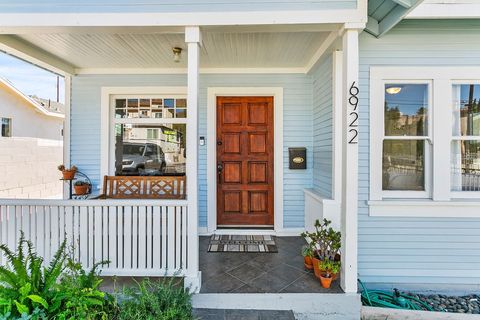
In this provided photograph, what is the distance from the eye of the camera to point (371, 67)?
2914 mm

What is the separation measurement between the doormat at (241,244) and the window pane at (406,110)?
2.01 m

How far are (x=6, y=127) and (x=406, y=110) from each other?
10740 mm

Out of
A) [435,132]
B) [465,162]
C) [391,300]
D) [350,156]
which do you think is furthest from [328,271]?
[465,162]

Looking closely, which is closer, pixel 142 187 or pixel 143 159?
pixel 142 187

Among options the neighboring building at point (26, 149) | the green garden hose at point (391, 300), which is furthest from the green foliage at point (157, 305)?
the neighboring building at point (26, 149)

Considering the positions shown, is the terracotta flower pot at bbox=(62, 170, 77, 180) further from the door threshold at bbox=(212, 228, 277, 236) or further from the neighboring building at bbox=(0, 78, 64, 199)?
the neighboring building at bbox=(0, 78, 64, 199)

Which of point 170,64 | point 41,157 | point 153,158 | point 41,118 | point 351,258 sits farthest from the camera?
point 41,118

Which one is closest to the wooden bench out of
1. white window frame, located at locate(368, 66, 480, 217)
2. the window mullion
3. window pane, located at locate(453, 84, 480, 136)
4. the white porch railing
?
the white porch railing

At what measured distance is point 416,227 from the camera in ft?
9.54

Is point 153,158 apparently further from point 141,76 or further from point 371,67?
point 371,67

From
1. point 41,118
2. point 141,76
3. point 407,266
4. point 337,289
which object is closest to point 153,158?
point 141,76

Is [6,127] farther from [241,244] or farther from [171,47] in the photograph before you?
[241,244]

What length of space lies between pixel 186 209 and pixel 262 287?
1.04 metres

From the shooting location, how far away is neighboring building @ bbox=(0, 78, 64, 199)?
6.19 meters
